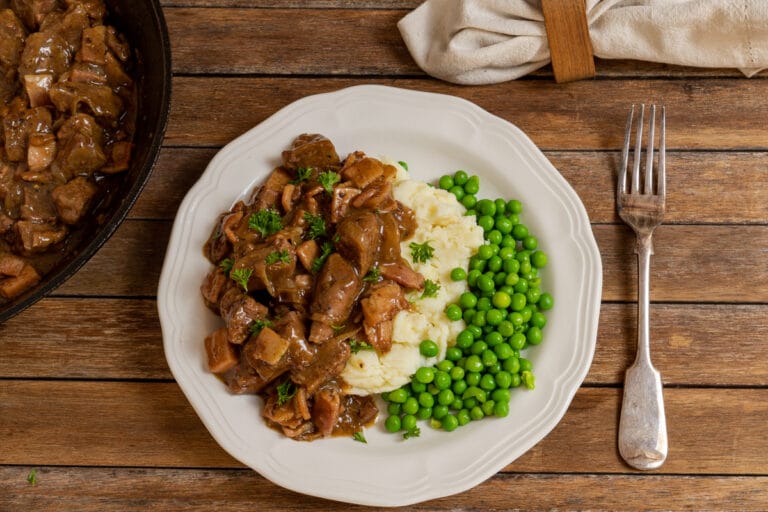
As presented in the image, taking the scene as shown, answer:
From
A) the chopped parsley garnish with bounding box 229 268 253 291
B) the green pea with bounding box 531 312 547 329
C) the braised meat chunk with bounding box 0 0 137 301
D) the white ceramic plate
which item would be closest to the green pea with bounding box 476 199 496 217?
the white ceramic plate

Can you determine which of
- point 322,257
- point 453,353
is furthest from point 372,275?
point 453,353

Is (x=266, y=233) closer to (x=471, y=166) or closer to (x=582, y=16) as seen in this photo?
(x=471, y=166)

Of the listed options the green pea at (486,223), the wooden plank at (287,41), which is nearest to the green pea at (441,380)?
the green pea at (486,223)

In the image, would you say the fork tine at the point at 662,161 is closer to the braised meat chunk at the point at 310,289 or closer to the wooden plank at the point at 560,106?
the wooden plank at the point at 560,106

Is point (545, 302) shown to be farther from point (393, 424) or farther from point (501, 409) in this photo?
point (393, 424)

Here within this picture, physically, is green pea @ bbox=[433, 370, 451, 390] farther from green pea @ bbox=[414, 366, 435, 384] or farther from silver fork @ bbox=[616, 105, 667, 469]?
silver fork @ bbox=[616, 105, 667, 469]
